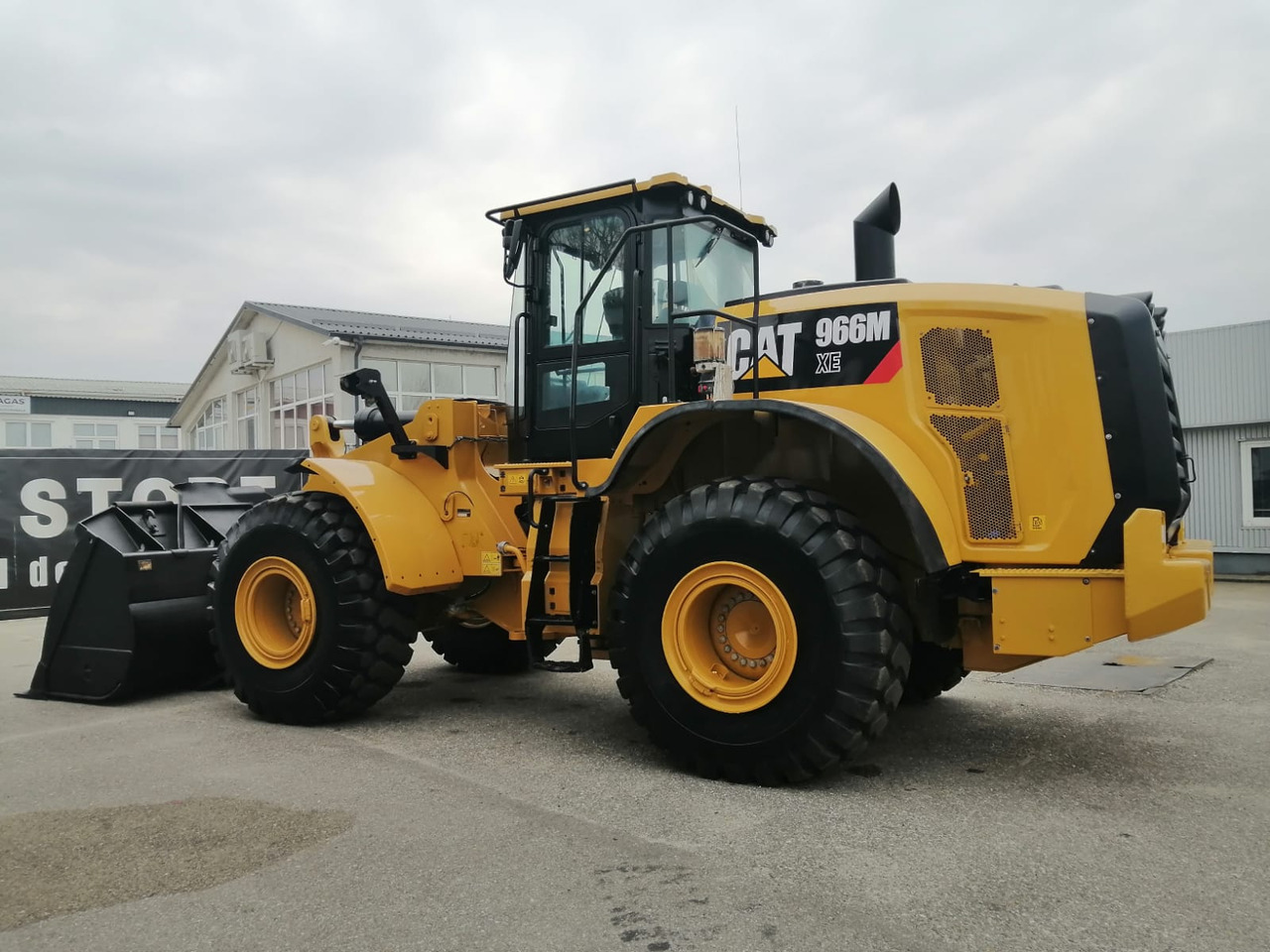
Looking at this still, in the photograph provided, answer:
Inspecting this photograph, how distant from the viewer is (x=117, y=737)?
18.6 ft

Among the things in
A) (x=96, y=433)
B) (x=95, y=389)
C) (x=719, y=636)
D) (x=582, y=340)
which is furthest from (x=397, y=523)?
(x=95, y=389)

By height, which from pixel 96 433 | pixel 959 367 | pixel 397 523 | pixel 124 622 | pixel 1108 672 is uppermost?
pixel 96 433

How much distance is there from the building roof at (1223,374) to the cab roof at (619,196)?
41.3 feet

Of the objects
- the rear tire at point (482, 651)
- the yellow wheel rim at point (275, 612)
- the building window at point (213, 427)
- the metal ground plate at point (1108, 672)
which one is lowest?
the metal ground plate at point (1108, 672)

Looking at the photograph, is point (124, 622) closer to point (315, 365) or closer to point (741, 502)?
point (741, 502)

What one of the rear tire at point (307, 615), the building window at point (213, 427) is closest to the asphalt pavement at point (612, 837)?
the rear tire at point (307, 615)

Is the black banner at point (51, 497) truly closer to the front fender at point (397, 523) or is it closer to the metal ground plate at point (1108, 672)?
Answer: the front fender at point (397, 523)

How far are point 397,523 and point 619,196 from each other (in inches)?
90.8

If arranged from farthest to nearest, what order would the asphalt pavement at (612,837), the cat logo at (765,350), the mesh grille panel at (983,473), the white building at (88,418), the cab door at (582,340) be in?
the white building at (88,418)
the cab door at (582,340)
the cat logo at (765,350)
the mesh grille panel at (983,473)
the asphalt pavement at (612,837)

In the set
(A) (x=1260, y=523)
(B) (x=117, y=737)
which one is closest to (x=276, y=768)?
(B) (x=117, y=737)

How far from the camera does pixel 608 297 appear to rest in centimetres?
568

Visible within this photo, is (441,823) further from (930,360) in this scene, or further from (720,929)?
(930,360)

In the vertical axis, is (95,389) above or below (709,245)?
above

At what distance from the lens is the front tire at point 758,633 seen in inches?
167
